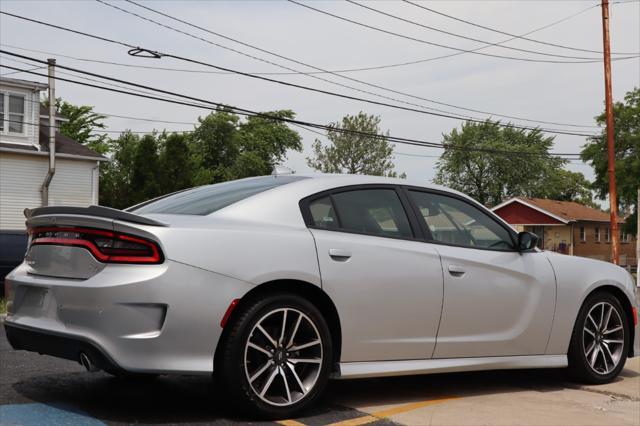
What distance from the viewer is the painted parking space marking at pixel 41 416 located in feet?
14.0

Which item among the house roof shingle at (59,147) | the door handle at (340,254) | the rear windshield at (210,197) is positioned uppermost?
the house roof shingle at (59,147)

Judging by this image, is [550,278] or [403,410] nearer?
[403,410]

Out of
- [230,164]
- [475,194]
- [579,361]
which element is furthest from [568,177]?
[579,361]

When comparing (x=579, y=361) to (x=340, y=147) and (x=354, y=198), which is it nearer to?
(x=354, y=198)

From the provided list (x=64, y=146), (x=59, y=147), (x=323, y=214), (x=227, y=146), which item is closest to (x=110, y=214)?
(x=323, y=214)

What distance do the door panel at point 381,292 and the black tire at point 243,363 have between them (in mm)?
278

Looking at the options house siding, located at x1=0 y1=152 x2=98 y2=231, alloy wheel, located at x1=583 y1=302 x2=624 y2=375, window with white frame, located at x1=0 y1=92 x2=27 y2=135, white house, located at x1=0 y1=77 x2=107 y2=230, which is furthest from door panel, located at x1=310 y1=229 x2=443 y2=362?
window with white frame, located at x1=0 y1=92 x2=27 y2=135

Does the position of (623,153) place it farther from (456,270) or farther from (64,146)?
(456,270)

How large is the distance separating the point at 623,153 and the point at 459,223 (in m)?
49.2

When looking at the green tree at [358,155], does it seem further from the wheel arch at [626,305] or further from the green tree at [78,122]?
the wheel arch at [626,305]

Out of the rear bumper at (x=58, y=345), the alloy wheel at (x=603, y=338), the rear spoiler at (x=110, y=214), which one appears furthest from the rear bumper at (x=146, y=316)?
the alloy wheel at (x=603, y=338)

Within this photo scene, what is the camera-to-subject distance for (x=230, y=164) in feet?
243

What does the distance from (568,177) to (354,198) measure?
319 ft

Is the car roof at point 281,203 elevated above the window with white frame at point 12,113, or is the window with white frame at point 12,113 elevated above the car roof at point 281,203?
the window with white frame at point 12,113
